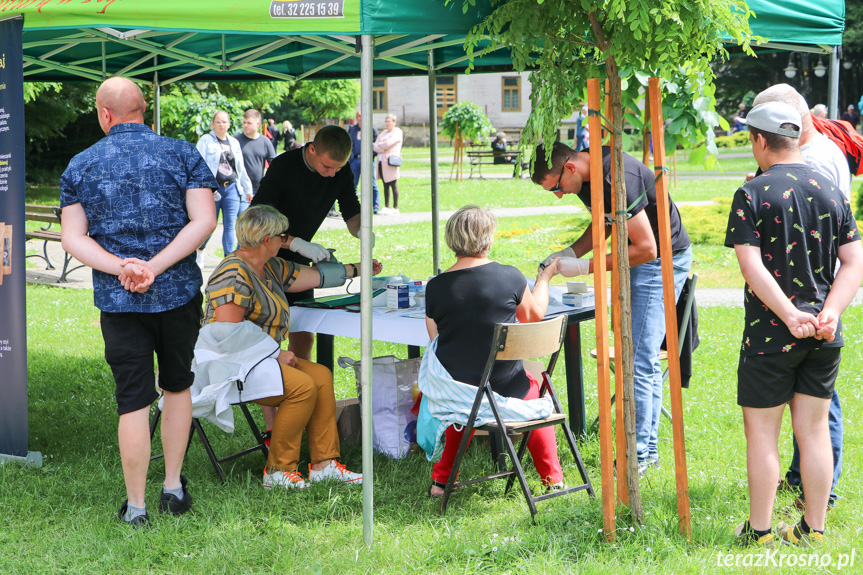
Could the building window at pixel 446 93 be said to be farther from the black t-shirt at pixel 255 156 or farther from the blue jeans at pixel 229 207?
the blue jeans at pixel 229 207

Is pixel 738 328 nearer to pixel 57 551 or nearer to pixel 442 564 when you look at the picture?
pixel 442 564

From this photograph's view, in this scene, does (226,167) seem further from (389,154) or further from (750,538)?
(750,538)

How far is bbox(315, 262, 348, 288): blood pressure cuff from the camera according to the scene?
15.1ft

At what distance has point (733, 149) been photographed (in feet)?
122

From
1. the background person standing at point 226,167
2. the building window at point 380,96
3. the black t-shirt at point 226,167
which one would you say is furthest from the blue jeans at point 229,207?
the building window at point 380,96

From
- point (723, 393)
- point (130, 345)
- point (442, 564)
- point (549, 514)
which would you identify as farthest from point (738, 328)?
point (130, 345)

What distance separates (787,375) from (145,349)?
240cm

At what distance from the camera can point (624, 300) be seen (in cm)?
323

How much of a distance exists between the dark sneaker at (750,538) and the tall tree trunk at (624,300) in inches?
13.9

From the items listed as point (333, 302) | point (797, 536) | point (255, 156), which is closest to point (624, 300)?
point (797, 536)

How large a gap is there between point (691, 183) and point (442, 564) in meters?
18.3

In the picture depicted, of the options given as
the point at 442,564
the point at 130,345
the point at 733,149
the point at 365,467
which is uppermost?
the point at 733,149

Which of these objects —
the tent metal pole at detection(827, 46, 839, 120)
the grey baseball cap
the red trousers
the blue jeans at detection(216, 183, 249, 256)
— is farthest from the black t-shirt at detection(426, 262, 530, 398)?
the blue jeans at detection(216, 183, 249, 256)

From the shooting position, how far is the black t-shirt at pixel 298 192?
16.2 ft
